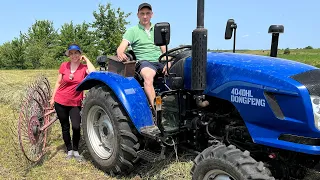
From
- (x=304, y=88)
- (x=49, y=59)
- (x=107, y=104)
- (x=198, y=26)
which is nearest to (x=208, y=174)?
(x=304, y=88)

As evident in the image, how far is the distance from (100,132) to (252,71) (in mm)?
2226

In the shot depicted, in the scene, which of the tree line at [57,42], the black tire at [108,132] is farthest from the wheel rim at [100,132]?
the tree line at [57,42]

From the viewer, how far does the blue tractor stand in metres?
2.74

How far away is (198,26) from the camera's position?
3.09 m

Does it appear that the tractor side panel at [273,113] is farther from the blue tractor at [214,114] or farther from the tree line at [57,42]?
the tree line at [57,42]

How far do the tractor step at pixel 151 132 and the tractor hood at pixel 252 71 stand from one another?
1.78 feet

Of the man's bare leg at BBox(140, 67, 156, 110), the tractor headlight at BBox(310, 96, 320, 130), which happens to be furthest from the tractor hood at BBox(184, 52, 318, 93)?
the man's bare leg at BBox(140, 67, 156, 110)

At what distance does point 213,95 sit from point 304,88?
2.86 feet

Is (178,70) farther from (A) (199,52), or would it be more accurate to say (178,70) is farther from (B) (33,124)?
(B) (33,124)

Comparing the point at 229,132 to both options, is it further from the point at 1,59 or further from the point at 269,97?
the point at 1,59

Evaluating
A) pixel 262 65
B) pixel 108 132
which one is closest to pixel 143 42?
pixel 108 132

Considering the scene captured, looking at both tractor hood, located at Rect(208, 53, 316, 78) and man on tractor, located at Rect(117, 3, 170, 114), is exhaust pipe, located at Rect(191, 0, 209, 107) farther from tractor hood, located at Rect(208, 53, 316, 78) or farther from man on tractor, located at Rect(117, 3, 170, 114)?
man on tractor, located at Rect(117, 3, 170, 114)

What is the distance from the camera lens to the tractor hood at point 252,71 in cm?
279

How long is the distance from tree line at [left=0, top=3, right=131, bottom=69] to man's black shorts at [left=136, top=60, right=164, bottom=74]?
101ft
